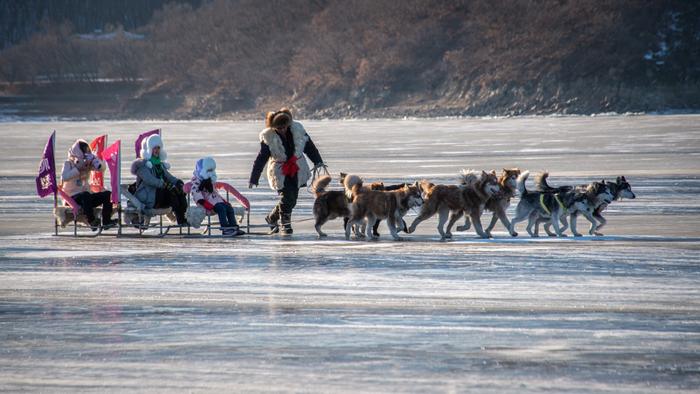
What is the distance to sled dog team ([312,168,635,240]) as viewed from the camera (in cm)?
1383

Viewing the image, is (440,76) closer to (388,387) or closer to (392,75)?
(392,75)

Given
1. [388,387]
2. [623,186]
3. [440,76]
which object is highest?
[440,76]

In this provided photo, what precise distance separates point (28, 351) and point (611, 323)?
4.06 meters

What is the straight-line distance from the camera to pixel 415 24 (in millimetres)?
100062

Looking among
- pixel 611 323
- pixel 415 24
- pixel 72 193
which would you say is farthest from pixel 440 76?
pixel 611 323

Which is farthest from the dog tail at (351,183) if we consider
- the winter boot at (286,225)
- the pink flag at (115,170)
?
the pink flag at (115,170)

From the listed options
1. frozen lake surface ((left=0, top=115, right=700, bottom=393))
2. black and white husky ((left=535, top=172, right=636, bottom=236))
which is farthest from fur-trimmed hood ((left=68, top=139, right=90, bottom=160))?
black and white husky ((left=535, top=172, right=636, bottom=236))

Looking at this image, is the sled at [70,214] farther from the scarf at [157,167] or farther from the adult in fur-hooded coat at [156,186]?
the scarf at [157,167]

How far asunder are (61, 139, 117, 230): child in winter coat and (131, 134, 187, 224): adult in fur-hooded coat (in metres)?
0.52

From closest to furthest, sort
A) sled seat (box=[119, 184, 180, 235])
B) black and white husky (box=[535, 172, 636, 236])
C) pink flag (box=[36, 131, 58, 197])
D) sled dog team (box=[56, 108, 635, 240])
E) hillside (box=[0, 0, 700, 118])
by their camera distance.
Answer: sled dog team (box=[56, 108, 635, 240]) → black and white husky (box=[535, 172, 636, 236]) → pink flag (box=[36, 131, 58, 197]) → sled seat (box=[119, 184, 180, 235]) → hillside (box=[0, 0, 700, 118])

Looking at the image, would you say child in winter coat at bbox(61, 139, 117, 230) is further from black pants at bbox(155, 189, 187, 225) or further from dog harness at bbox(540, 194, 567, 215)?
dog harness at bbox(540, 194, 567, 215)

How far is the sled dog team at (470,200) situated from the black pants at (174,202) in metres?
1.77

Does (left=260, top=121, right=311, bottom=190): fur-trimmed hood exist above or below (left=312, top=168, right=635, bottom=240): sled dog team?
above

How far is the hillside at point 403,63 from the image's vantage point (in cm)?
8244
